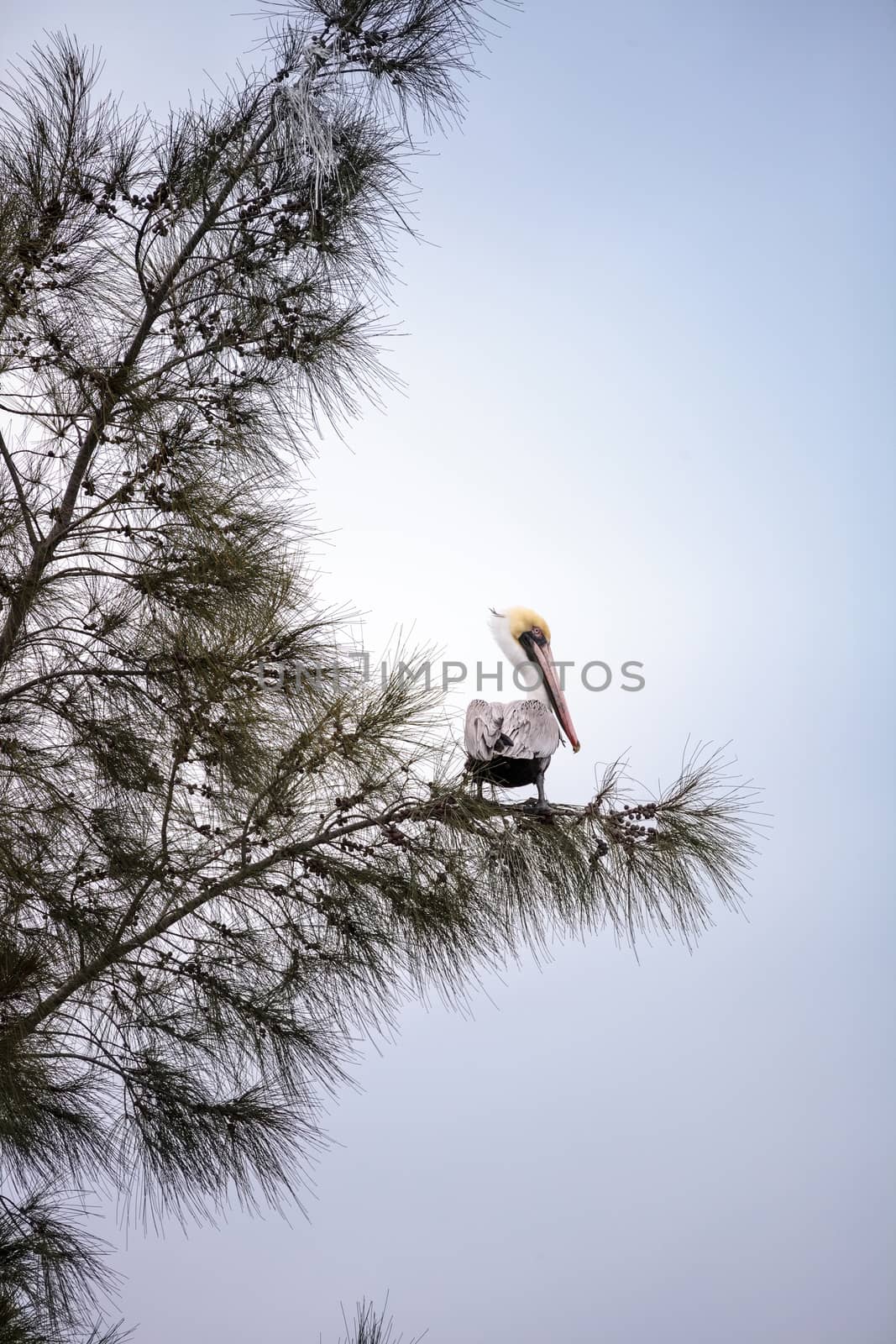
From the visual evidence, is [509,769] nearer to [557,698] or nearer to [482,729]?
[482,729]

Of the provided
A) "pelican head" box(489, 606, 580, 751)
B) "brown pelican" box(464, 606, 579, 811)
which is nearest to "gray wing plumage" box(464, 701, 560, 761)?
"brown pelican" box(464, 606, 579, 811)

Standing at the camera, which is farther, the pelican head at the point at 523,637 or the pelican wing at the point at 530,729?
the pelican head at the point at 523,637

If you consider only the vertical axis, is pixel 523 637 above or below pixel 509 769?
above

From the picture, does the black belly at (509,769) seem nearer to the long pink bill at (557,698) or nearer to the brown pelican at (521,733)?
the brown pelican at (521,733)

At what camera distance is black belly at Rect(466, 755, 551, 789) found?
5.43ft

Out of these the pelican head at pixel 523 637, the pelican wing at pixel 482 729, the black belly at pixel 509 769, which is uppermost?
the pelican head at pixel 523 637

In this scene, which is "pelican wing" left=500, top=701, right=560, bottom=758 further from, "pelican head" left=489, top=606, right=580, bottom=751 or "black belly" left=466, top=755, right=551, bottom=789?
"pelican head" left=489, top=606, right=580, bottom=751

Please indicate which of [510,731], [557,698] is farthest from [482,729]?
[557,698]

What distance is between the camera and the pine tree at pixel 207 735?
64.6 inches

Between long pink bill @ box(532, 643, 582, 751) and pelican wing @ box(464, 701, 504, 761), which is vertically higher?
long pink bill @ box(532, 643, 582, 751)

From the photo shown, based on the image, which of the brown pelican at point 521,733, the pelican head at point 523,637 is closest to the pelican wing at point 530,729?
the brown pelican at point 521,733

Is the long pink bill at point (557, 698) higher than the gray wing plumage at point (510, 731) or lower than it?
higher

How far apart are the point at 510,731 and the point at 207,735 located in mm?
375

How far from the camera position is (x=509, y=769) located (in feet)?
5.52
